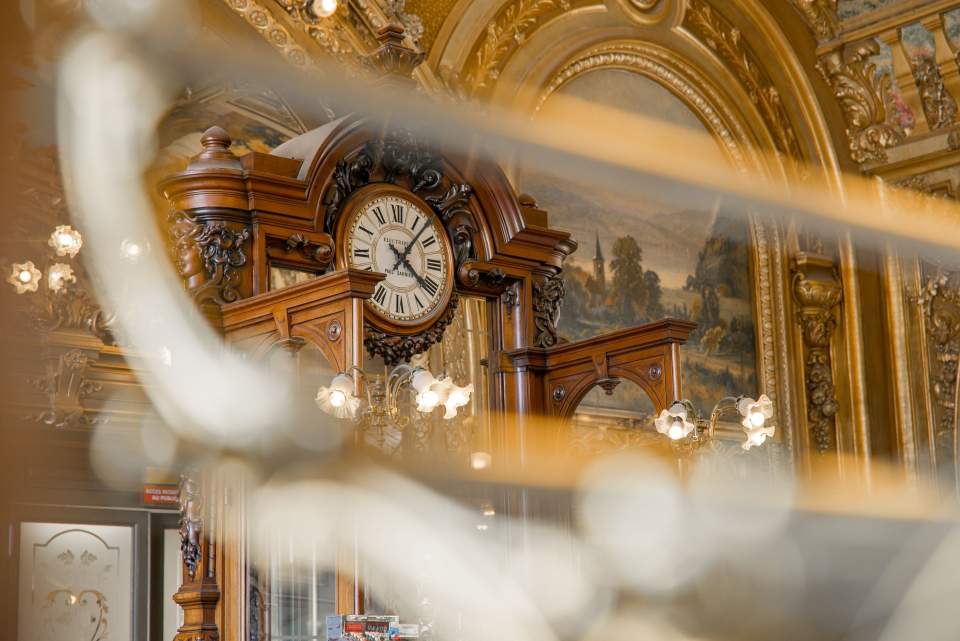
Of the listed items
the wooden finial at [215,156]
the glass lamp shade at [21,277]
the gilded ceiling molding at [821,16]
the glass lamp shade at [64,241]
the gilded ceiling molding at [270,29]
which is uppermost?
the gilded ceiling molding at [821,16]

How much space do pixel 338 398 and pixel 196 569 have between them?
2.62 ft

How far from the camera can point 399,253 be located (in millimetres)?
4703

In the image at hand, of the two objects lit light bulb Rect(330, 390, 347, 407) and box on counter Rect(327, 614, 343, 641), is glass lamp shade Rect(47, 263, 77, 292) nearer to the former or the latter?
lit light bulb Rect(330, 390, 347, 407)

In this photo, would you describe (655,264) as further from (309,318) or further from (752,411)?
(309,318)

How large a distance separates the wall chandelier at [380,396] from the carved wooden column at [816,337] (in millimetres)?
5837

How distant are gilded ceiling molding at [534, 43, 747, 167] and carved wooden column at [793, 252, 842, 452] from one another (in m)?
1.01

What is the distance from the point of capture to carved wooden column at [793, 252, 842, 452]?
945 centimetres

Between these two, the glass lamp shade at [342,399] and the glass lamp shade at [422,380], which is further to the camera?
the glass lamp shade at [422,380]

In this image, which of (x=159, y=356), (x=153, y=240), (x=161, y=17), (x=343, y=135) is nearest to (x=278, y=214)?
(x=343, y=135)

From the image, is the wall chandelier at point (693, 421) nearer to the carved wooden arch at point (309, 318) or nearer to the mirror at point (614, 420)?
the carved wooden arch at point (309, 318)

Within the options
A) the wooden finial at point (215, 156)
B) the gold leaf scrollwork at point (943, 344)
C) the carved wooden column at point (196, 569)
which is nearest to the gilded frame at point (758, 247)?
the gold leaf scrollwork at point (943, 344)

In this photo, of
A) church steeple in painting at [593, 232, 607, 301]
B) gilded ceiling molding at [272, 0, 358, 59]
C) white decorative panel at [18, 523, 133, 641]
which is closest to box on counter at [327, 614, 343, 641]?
white decorative panel at [18, 523, 133, 641]

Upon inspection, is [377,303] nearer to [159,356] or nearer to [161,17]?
[159,356]

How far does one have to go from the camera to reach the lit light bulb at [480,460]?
4805 millimetres
